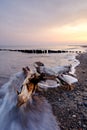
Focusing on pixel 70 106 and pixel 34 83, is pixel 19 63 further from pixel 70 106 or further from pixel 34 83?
pixel 70 106

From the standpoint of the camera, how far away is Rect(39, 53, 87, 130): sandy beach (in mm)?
5340

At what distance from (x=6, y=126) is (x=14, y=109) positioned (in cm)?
107

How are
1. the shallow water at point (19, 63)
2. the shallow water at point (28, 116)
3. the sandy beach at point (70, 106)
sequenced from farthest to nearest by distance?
the shallow water at point (19, 63) < the shallow water at point (28, 116) < the sandy beach at point (70, 106)

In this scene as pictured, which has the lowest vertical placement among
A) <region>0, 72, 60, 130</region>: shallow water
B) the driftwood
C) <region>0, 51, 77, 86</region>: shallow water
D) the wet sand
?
<region>0, 51, 77, 86</region>: shallow water

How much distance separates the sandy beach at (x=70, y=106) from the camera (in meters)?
5.34

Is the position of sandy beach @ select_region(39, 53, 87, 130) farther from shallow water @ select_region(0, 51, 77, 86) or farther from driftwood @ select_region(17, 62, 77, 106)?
shallow water @ select_region(0, 51, 77, 86)

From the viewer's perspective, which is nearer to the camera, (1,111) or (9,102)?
(1,111)

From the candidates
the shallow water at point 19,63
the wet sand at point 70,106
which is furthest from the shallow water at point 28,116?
the shallow water at point 19,63

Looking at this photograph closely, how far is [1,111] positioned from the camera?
657 centimetres

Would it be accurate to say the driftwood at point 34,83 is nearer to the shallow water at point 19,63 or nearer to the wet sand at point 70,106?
the wet sand at point 70,106

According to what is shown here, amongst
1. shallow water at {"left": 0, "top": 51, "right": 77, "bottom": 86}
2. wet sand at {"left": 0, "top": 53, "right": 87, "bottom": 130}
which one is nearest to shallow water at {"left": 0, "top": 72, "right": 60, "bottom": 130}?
wet sand at {"left": 0, "top": 53, "right": 87, "bottom": 130}

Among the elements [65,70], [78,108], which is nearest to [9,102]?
[78,108]

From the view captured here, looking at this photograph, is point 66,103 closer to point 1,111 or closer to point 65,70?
point 1,111

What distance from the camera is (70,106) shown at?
655cm
